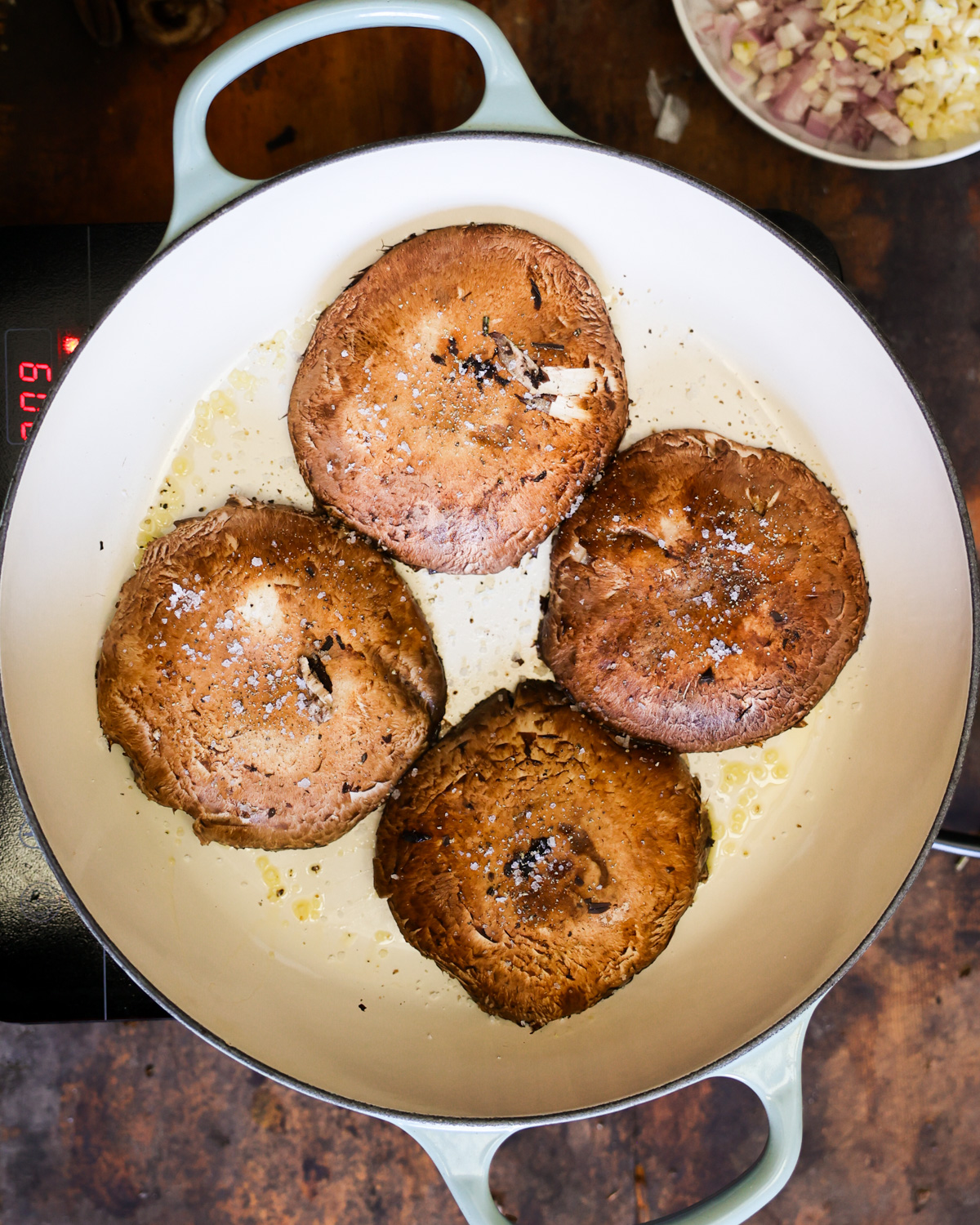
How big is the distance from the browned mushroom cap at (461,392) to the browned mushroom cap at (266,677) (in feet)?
0.36

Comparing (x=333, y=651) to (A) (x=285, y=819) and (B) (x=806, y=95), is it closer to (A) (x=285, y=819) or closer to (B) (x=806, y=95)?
(A) (x=285, y=819)

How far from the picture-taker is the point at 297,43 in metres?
1.02

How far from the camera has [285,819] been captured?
3.70 ft

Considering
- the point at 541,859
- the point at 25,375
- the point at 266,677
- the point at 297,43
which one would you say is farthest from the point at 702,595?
the point at 25,375

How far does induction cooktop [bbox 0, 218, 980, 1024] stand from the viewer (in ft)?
3.67

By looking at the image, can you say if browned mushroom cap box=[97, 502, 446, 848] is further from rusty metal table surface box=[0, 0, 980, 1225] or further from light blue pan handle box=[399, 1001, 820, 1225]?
rusty metal table surface box=[0, 0, 980, 1225]

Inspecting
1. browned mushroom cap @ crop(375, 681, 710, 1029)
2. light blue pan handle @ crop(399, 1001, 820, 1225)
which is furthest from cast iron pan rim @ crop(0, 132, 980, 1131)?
browned mushroom cap @ crop(375, 681, 710, 1029)

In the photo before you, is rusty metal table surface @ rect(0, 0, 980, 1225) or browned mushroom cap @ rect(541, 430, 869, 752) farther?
rusty metal table surface @ rect(0, 0, 980, 1225)

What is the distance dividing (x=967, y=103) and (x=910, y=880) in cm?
113

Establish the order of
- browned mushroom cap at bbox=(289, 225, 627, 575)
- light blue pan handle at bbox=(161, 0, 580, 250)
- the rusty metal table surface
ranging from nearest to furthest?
light blue pan handle at bbox=(161, 0, 580, 250)
browned mushroom cap at bbox=(289, 225, 627, 575)
the rusty metal table surface

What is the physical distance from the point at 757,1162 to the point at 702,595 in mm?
754

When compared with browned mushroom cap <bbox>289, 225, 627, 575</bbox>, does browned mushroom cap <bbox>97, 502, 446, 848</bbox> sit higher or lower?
lower

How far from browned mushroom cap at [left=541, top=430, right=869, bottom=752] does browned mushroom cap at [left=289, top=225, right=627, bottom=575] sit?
0.10 metres

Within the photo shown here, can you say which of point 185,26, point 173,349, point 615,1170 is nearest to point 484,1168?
point 615,1170
